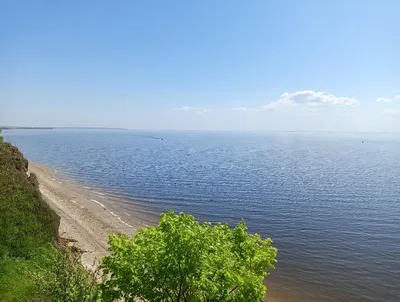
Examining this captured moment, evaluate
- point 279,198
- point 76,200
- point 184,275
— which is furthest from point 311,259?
point 76,200

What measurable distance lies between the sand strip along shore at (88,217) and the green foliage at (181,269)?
14842mm

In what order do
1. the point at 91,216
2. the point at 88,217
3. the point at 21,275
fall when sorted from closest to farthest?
the point at 21,275 → the point at 88,217 → the point at 91,216

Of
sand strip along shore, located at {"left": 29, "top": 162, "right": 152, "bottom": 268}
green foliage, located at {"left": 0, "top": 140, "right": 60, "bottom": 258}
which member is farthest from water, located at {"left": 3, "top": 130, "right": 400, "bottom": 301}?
green foliage, located at {"left": 0, "top": 140, "right": 60, "bottom": 258}

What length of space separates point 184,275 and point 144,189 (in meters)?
50.5

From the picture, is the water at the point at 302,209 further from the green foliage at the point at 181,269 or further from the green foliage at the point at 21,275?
the green foliage at the point at 21,275

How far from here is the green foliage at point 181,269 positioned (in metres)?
11.6

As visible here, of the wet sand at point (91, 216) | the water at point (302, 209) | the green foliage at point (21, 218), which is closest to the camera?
the green foliage at point (21, 218)

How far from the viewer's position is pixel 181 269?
1170 centimetres

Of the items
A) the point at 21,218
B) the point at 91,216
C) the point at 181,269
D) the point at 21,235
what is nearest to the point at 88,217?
the point at 91,216

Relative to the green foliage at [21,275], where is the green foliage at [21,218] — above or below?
above

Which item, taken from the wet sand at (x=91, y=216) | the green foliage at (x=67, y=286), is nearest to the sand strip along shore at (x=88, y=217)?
the wet sand at (x=91, y=216)

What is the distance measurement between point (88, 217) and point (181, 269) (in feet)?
111

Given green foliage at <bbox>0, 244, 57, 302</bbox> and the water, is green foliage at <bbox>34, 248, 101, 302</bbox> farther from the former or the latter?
the water

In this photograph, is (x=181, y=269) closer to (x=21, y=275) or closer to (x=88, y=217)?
(x=21, y=275)
